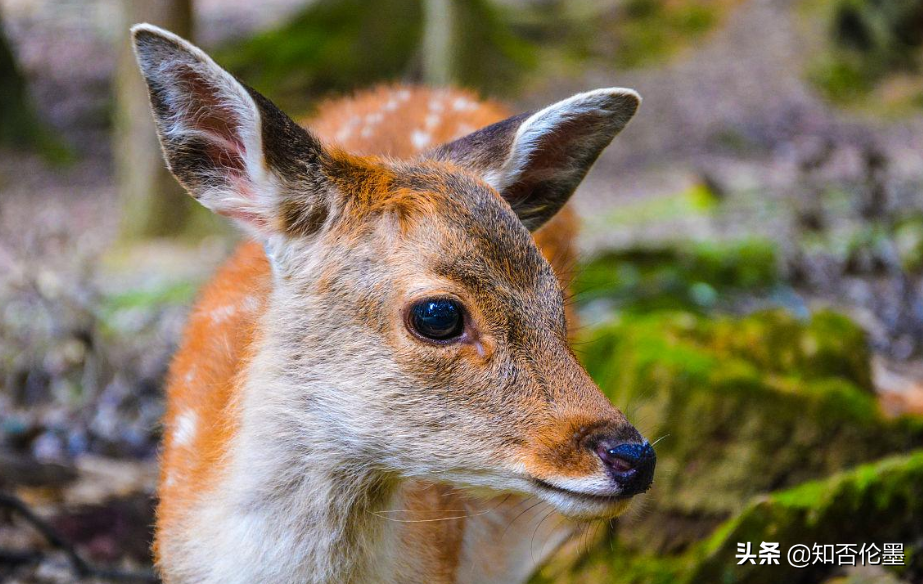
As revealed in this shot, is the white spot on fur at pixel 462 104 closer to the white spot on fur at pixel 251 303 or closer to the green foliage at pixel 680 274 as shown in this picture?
the green foliage at pixel 680 274

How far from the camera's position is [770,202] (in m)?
8.72

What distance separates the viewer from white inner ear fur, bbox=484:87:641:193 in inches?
120

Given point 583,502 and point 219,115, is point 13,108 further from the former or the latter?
point 583,502

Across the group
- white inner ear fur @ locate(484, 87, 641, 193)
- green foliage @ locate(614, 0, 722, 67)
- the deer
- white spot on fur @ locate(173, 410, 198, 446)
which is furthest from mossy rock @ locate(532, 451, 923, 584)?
green foliage @ locate(614, 0, 722, 67)

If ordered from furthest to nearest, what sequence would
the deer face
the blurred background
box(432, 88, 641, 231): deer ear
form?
the blurred background
box(432, 88, 641, 231): deer ear
the deer face

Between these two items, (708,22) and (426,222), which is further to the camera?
(708,22)

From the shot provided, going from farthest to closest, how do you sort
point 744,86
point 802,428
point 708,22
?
point 708,22, point 744,86, point 802,428

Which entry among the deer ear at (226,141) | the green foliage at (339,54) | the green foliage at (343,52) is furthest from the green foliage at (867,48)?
the deer ear at (226,141)

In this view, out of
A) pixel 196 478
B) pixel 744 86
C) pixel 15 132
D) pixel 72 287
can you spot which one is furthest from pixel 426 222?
pixel 744 86

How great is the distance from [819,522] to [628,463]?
1.46 metres

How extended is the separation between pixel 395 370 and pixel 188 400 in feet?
3.73

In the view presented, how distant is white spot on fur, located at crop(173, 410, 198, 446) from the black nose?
1.51m

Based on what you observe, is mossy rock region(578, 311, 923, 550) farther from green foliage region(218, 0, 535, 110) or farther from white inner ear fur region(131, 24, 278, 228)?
green foliage region(218, 0, 535, 110)

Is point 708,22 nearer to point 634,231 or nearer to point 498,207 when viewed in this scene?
point 634,231
